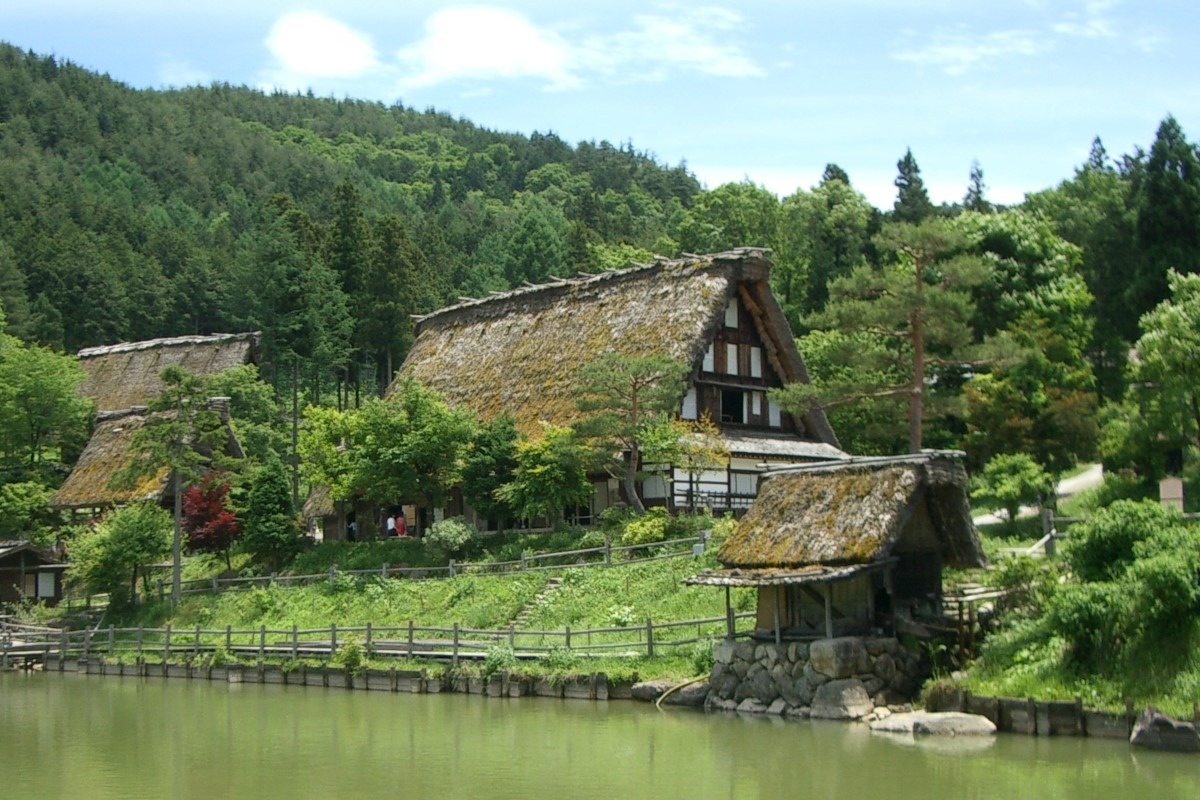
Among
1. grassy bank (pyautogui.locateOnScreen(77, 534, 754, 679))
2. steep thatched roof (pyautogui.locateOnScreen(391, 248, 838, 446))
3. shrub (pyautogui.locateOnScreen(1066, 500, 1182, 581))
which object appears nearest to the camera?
shrub (pyautogui.locateOnScreen(1066, 500, 1182, 581))

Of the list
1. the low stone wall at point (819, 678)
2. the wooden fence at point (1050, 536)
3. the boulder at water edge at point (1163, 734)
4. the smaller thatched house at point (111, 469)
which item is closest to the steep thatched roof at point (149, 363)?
the smaller thatched house at point (111, 469)

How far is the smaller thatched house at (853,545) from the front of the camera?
24.2 m

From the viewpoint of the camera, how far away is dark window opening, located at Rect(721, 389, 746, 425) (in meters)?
42.8

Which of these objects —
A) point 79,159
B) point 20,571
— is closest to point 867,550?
point 20,571

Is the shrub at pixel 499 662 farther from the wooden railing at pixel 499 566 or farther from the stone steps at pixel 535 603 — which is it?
the wooden railing at pixel 499 566

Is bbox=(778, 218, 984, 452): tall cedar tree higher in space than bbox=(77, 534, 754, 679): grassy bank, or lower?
higher

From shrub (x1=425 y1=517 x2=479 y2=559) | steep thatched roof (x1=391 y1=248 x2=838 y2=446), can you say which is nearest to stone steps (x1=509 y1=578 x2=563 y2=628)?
shrub (x1=425 y1=517 x2=479 y2=559)

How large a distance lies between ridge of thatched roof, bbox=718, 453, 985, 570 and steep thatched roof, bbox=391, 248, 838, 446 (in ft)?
46.3

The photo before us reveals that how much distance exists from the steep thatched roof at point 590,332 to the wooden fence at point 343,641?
1040 cm

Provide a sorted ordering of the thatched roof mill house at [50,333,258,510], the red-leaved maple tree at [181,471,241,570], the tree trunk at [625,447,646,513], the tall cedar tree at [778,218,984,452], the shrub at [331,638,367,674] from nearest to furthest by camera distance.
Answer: the shrub at [331,638,367,674]
the tall cedar tree at [778,218,984,452]
the tree trunk at [625,447,646,513]
the red-leaved maple tree at [181,471,241,570]
the thatched roof mill house at [50,333,258,510]

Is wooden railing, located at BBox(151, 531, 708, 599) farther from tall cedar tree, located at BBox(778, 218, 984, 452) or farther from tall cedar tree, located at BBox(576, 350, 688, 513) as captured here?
tall cedar tree, located at BBox(778, 218, 984, 452)

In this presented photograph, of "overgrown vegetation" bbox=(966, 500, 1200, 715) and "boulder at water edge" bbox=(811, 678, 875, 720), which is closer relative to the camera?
"overgrown vegetation" bbox=(966, 500, 1200, 715)

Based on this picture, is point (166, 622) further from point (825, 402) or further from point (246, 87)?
point (246, 87)

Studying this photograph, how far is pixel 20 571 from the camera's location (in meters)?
44.6
